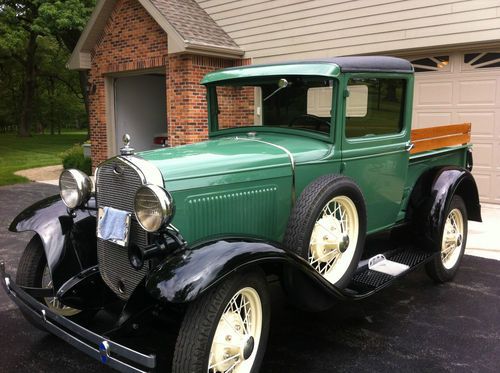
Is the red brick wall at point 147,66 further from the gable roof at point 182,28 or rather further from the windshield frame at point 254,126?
the windshield frame at point 254,126

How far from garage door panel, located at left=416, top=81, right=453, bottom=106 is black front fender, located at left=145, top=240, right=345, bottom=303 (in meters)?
5.79

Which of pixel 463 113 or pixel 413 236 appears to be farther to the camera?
pixel 463 113

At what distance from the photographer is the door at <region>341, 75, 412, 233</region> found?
347cm

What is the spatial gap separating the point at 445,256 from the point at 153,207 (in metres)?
3.03

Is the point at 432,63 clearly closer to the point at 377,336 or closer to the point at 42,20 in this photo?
the point at 377,336

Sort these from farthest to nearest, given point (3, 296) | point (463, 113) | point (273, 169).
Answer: point (463, 113) → point (3, 296) → point (273, 169)

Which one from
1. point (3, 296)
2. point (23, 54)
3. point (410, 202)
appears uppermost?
point (23, 54)

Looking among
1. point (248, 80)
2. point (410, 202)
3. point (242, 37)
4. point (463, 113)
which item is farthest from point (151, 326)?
point (242, 37)

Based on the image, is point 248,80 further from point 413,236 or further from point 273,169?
point 413,236

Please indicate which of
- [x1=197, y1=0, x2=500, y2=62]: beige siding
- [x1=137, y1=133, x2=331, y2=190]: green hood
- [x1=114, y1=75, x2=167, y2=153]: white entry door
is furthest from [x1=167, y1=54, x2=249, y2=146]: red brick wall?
[x1=137, y1=133, x2=331, y2=190]: green hood

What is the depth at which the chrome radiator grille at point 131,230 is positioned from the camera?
265 centimetres

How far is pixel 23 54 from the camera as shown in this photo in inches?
1105

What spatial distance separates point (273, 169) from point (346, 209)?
2.01ft

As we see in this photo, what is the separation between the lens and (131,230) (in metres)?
2.71
